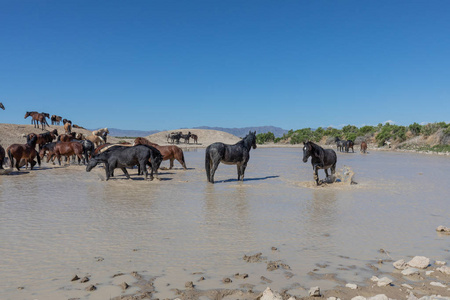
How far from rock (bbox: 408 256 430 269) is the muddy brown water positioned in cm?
30

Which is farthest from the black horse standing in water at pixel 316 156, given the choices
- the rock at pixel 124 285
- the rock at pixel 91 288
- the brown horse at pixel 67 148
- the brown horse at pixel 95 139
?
the brown horse at pixel 95 139

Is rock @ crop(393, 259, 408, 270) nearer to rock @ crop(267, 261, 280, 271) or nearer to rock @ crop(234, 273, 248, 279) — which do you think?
rock @ crop(267, 261, 280, 271)

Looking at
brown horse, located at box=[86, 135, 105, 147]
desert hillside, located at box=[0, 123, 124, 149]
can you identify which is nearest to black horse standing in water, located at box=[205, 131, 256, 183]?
brown horse, located at box=[86, 135, 105, 147]

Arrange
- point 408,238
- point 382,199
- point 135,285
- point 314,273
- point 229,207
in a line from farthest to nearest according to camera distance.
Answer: point 382,199 → point 229,207 → point 408,238 → point 314,273 → point 135,285

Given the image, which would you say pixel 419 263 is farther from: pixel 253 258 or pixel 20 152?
pixel 20 152

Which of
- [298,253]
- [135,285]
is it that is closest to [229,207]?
[298,253]

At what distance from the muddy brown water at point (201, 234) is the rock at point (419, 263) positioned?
0.30 metres

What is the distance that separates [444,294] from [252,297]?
2.11m

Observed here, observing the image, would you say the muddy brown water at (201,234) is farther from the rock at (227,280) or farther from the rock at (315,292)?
the rock at (315,292)

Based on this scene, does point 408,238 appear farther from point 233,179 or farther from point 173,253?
point 233,179

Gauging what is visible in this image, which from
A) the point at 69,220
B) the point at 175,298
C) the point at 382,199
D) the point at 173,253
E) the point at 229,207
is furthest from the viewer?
the point at 382,199

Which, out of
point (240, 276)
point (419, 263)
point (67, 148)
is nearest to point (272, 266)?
point (240, 276)

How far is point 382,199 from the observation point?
9445 mm

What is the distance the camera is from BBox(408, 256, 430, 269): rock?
14.4 ft
